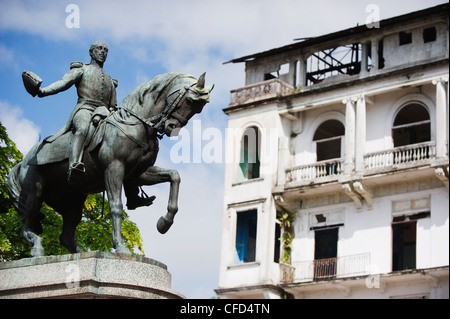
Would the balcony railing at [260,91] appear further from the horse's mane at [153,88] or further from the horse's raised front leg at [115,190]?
the horse's raised front leg at [115,190]

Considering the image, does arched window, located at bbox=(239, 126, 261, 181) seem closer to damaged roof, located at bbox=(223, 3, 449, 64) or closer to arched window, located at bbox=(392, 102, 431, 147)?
damaged roof, located at bbox=(223, 3, 449, 64)

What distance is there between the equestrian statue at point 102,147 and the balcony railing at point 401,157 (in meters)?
25.8

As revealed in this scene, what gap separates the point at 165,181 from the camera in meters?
15.2

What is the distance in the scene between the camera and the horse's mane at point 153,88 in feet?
49.9

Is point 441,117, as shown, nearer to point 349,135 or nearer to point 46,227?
point 349,135

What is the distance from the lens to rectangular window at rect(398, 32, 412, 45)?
138ft

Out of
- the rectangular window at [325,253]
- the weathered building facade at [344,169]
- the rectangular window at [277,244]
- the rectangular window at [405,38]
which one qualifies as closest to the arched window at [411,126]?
the weathered building facade at [344,169]

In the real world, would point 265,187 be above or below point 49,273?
above
